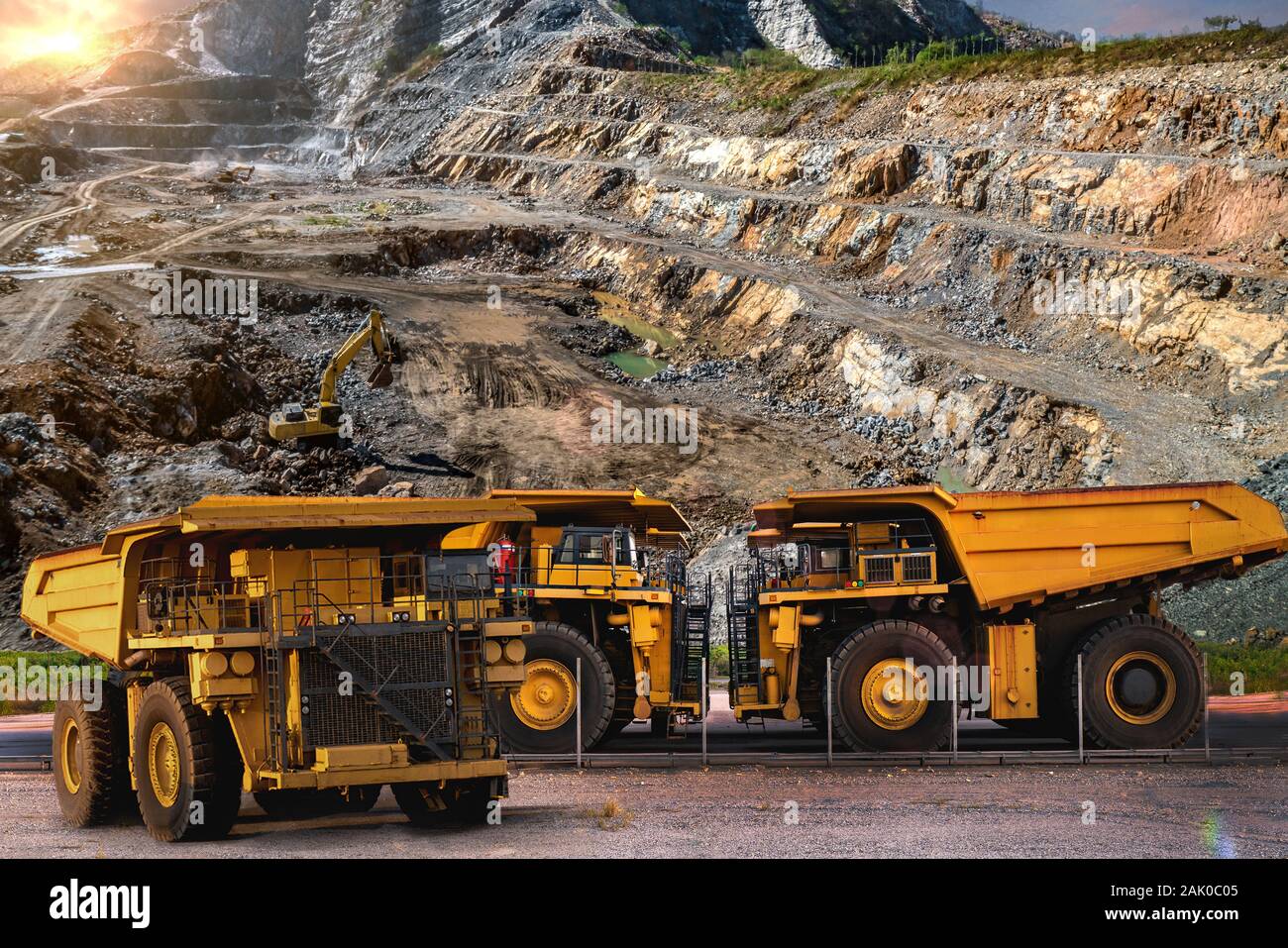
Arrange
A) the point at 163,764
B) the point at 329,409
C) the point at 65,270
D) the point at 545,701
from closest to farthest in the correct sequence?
the point at 163,764 < the point at 545,701 < the point at 329,409 < the point at 65,270

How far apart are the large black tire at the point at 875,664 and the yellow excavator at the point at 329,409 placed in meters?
27.6

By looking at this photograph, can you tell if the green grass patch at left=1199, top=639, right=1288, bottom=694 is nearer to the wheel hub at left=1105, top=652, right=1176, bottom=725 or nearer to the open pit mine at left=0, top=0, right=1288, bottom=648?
the open pit mine at left=0, top=0, right=1288, bottom=648

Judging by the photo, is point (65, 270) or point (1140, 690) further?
point (65, 270)

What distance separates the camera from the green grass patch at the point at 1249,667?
25125 mm

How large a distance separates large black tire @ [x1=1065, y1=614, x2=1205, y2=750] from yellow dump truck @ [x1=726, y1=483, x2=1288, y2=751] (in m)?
0.02

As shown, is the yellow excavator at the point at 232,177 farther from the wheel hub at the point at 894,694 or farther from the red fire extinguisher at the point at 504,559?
the wheel hub at the point at 894,694

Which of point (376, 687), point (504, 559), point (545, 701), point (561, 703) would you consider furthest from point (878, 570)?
point (376, 687)

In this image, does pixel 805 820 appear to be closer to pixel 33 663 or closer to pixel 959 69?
pixel 33 663

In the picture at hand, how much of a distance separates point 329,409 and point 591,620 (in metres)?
25.9

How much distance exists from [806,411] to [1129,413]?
11614mm

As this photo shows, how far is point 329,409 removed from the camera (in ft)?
144

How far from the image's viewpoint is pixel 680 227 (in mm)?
69312

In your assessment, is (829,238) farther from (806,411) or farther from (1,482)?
(1,482)

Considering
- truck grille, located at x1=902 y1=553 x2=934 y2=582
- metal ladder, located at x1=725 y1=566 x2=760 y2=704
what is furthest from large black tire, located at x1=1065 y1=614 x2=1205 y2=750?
metal ladder, located at x1=725 y1=566 x2=760 y2=704
